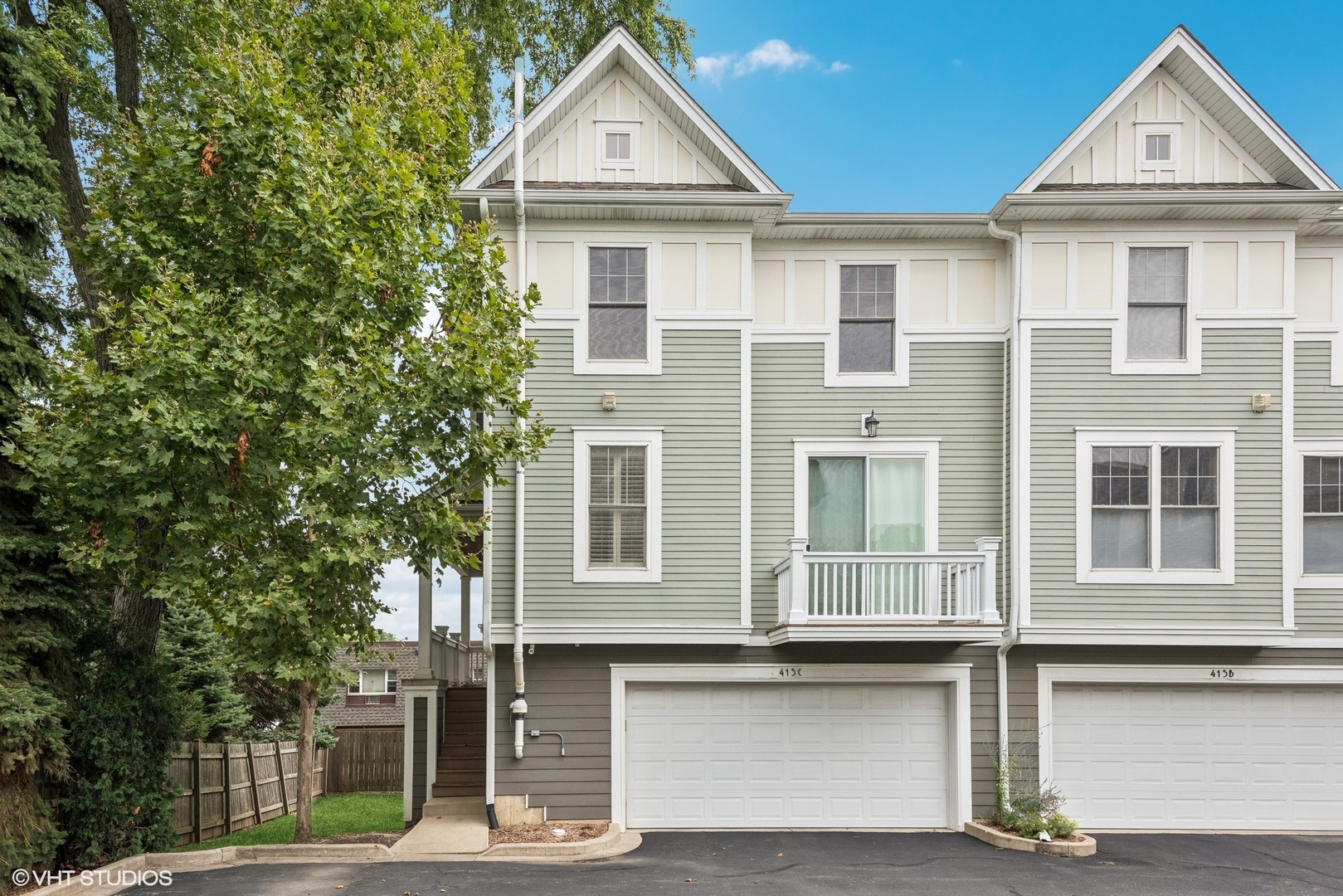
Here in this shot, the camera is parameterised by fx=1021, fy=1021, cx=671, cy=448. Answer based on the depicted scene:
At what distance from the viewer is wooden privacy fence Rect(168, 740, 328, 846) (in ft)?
44.0

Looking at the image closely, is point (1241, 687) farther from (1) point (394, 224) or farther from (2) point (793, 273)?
(1) point (394, 224)

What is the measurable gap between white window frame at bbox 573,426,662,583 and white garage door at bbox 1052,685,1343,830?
18.0 ft

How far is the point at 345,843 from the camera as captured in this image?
37.3 ft

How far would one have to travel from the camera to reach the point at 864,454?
1309cm

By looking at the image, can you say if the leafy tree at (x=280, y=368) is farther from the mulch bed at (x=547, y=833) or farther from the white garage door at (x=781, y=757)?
the white garage door at (x=781, y=757)

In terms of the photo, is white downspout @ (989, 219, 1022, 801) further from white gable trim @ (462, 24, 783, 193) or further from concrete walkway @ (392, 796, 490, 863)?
concrete walkway @ (392, 796, 490, 863)

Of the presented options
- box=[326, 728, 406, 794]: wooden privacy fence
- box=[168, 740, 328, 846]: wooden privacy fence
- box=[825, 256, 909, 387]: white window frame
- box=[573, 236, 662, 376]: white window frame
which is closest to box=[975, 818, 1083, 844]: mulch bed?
box=[825, 256, 909, 387]: white window frame

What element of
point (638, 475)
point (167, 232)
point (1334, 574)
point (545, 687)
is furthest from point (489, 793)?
point (1334, 574)

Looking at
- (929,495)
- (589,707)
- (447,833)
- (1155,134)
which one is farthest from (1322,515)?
(447,833)

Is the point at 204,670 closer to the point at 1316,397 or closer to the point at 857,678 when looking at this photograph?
the point at 857,678

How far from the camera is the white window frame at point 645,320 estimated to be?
1273 cm

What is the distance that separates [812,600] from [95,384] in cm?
788

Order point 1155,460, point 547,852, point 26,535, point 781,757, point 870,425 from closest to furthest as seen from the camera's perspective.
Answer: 1. point 26,535
2. point 547,852
3. point 1155,460
4. point 781,757
5. point 870,425

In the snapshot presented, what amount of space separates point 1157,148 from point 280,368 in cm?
1100
